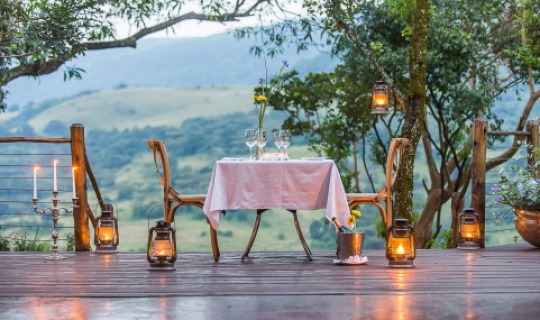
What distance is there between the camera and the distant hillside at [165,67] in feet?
51.9

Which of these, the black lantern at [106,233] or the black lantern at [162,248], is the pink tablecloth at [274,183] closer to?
the black lantern at [162,248]

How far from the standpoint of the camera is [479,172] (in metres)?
7.14

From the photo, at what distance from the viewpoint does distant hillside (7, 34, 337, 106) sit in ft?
51.9

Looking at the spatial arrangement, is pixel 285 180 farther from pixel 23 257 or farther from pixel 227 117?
pixel 227 117

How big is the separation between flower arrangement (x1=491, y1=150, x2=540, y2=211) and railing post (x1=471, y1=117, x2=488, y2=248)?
14 centimetres

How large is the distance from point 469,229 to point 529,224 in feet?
1.58

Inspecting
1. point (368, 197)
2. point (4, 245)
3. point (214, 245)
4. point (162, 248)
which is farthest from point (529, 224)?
point (4, 245)

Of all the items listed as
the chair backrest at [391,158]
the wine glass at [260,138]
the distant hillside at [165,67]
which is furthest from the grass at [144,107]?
the chair backrest at [391,158]

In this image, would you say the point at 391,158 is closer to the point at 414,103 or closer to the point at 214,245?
the point at 214,245

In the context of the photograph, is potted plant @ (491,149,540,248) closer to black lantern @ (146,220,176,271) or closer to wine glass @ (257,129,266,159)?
wine glass @ (257,129,266,159)

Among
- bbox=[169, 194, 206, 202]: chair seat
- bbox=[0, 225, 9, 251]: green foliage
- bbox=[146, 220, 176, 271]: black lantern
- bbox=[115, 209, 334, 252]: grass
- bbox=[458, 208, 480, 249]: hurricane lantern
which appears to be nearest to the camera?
bbox=[146, 220, 176, 271]: black lantern

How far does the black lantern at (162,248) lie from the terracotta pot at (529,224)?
2.76 m

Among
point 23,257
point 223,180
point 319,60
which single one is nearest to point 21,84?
point 319,60

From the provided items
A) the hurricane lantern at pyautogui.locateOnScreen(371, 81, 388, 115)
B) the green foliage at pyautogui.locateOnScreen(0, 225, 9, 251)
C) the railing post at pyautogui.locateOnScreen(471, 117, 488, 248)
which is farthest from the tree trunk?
the green foliage at pyautogui.locateOnScreen(0, 225, 9, 251)
